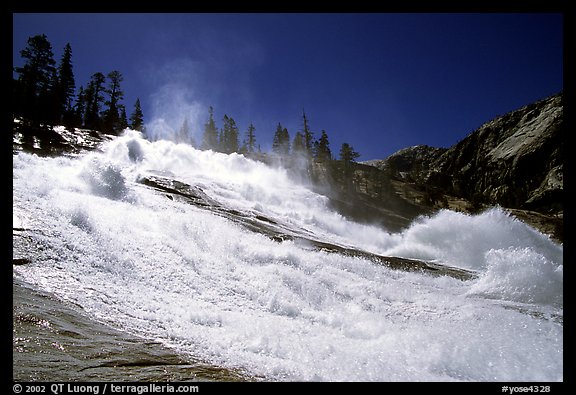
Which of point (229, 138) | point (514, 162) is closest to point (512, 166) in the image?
point (514, 162)

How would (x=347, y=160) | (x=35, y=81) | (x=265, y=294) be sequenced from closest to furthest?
(x=265, y=294), (x=35, y=81), (x=347, y=160)

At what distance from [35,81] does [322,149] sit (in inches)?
2031

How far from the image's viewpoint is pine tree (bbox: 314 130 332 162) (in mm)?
72925

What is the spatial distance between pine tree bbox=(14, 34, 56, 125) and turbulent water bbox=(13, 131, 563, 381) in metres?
31.1

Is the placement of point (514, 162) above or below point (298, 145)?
below

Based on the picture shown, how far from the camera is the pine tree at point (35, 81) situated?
4394 cm

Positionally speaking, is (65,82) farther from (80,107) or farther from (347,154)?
(347,154)

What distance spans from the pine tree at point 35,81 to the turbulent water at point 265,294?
3111cm

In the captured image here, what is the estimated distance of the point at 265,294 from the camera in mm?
11211

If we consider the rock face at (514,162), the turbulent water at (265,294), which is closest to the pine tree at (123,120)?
the turbulent water at (265,294)

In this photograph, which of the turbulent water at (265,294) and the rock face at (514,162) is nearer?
the turbulent water at (265,294)

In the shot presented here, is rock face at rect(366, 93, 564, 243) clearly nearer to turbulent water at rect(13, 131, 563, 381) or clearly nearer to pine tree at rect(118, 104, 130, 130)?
turbulent water at rect(13, 131, 563, 381)

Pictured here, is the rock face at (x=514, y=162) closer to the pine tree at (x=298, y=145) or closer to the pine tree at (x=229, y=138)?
the pine tree at (x=298, y=145)
